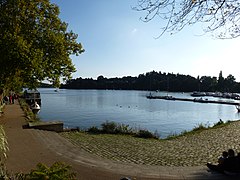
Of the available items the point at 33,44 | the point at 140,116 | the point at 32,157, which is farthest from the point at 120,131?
the point at 140,116

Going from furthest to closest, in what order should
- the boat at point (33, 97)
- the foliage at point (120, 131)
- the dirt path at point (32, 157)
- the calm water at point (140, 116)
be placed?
the boat at point (33, 97) < the calm water at point (140, 116) < the foliage at point (120, 131) < the dirt path at point (32, 157)

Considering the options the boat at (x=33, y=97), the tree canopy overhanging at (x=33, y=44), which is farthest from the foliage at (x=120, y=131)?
the boat at (x=33, y=97)

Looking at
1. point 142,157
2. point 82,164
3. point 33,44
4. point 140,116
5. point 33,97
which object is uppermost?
point 33,44

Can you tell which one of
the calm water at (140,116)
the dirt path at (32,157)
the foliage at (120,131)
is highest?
the dirt path at (32,157)

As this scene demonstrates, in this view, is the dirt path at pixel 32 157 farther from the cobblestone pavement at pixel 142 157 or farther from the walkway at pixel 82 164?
the cobblestone pavement at pixel 142 157

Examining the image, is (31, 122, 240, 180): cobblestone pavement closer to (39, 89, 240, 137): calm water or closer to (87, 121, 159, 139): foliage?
(87, 121, 159, 139): foliage

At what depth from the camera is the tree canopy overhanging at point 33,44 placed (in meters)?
16.0

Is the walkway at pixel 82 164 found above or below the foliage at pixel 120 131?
above

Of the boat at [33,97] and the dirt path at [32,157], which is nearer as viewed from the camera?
the dirt path at [32,157]

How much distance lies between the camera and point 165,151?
12547 mm

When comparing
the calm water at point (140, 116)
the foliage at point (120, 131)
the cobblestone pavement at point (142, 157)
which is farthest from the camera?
the calm water at point (140, 116)

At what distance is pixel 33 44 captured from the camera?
60.5 ft

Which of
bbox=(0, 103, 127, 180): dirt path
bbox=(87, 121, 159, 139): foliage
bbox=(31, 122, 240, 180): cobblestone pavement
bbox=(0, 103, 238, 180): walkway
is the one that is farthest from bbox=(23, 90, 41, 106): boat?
bbox=(0, 103, 238, 180): walkway

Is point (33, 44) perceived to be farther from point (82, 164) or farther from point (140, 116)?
point (140, 116)
